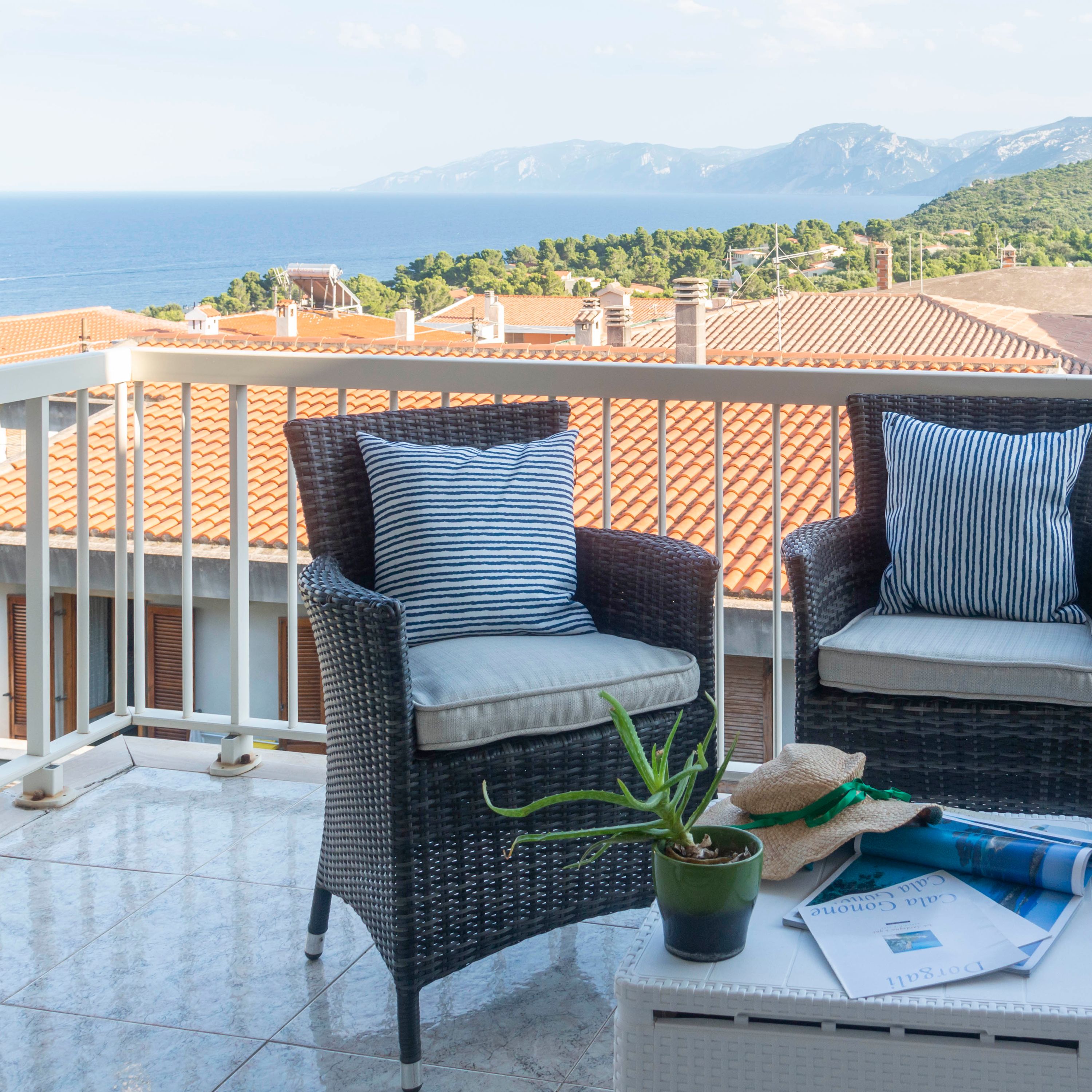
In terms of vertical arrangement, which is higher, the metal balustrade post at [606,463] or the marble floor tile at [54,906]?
the metal balustrade post at [606,463]

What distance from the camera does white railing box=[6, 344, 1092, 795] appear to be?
8.39ft

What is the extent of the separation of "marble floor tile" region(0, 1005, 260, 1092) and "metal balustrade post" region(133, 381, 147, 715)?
1085 mm

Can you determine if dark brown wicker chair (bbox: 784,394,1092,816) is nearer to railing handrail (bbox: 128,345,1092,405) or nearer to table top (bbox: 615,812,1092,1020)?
railing handrail (bbox: 128,345,1092,405)

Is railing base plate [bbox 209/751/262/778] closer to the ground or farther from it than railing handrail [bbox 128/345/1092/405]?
closer to the ground

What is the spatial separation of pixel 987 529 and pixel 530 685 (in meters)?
1.08

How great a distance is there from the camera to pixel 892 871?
4.32ft

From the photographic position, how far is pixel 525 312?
126 feet

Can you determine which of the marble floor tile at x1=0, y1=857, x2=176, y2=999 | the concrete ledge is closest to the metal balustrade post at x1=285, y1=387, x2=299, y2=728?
the marble floor tile at x1=0, y1=857, x2=176, y2=999

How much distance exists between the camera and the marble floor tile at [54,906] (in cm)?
202

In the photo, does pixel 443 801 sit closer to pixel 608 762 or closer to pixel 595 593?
pixel 608 762

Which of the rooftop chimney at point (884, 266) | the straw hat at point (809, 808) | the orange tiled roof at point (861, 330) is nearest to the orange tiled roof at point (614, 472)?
the straw hat at point (809, 808)

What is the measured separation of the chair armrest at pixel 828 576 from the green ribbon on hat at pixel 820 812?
695 millimetres

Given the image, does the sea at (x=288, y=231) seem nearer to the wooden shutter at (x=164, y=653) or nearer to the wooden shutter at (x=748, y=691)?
the wooden shutter at (x=164, y=653)

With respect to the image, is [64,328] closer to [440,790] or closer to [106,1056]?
[106,1056]
